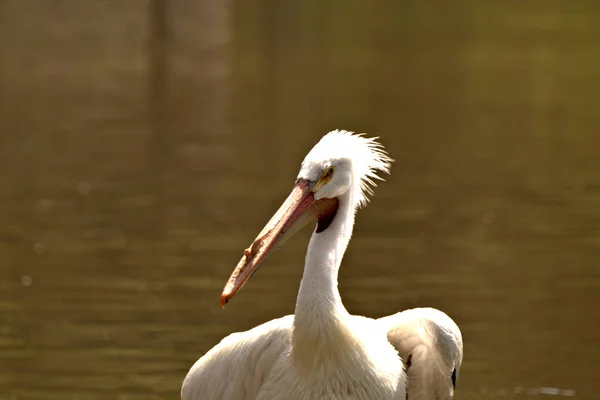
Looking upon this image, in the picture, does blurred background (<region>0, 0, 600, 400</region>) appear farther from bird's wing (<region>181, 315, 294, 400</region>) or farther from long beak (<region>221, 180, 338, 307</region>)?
long beak (<region>221, 180, 338, 307</region>)

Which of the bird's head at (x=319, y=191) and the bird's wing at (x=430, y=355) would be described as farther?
the bird's wing at (x=430, y=355)

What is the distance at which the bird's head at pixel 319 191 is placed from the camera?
6.87 metres

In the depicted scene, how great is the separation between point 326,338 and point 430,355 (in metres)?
0.67

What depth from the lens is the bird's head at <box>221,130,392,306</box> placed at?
271 inches

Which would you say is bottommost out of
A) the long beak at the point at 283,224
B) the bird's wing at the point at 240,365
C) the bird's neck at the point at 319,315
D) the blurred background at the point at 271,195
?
the blurred background at the point at 271,195

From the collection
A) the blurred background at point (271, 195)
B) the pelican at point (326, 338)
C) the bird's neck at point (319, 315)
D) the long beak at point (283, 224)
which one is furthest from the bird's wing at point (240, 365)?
the blurred background at point (271, 195)

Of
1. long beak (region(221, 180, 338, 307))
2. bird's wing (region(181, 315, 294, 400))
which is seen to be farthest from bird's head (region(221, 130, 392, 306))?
Answer: bird's wing (region(181, 315, 294, 400))

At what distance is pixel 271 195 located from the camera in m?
16.2

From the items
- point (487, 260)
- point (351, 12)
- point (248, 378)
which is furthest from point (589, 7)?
point (248, 378)

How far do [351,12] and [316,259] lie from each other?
107ft

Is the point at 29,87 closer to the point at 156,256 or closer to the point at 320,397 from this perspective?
the point at 156,256

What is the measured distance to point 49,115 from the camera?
23266mm

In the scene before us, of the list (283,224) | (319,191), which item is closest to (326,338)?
(283,224)

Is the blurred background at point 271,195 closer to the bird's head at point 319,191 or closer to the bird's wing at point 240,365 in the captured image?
the bird's wing at point 240,365
